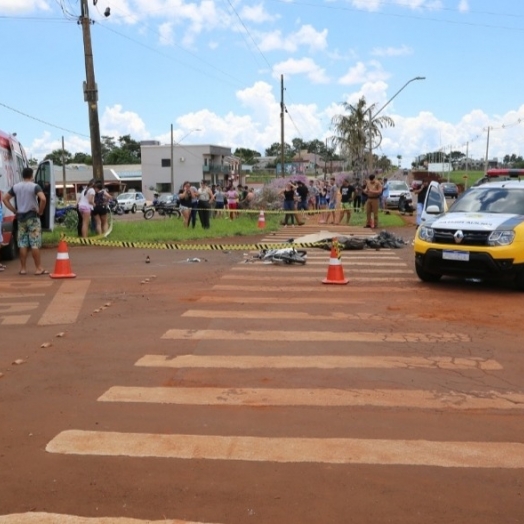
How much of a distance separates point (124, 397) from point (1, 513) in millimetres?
1944

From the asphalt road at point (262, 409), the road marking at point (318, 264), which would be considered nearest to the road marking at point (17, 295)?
the asphalt road at point (262, 409)

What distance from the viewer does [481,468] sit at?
4.23 metres

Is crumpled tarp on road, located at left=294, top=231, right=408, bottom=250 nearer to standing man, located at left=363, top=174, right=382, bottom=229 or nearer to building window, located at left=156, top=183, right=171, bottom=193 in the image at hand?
standing man, located at left=363, top=174, right=382, bottom=229

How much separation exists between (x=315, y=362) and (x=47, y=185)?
12.1m

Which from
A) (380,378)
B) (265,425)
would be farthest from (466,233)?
(265,425)

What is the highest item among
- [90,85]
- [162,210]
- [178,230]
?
[90,85]

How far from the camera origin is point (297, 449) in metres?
4.50

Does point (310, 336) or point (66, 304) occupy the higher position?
point (310, 336)

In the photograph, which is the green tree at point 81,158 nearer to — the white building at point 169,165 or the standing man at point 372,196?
the white building at point 169,165

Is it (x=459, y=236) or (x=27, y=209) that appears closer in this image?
(x=459, y=236)

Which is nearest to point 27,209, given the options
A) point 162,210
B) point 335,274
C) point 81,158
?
point 335,274

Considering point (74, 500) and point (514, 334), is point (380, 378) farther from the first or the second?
point (74, 500)

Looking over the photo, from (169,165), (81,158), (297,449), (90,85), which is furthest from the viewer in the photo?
(81,158)

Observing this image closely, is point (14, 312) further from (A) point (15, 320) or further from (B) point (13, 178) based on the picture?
(B) point (13, 178)
